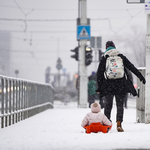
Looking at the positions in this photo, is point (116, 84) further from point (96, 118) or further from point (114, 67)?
point (96, 118)

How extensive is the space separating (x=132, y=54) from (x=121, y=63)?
4773 centimetres

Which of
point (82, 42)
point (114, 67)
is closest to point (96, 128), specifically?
point (114, 67)

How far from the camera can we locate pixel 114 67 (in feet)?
19.8

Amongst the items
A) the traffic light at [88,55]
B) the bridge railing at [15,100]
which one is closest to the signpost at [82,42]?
the traffic light at [88,55]

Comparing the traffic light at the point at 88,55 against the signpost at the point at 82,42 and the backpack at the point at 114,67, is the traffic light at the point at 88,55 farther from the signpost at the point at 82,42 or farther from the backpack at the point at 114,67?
the backpack at the point at 114,67

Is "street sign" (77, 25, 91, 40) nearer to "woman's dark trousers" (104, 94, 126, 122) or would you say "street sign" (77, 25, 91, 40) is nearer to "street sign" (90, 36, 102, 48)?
"street sign" (90, 36, 102, 48)

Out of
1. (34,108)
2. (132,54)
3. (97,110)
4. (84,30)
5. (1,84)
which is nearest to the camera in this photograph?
(97,110)

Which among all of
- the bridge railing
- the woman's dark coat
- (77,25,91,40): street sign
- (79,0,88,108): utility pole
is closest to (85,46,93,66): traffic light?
(79,0,88,108): utility pole

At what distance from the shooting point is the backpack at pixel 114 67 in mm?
6043

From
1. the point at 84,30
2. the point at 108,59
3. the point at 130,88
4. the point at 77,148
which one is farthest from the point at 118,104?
the point at 84,30

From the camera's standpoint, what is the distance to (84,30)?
17.1 m

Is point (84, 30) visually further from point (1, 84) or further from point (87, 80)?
point (1, 84)

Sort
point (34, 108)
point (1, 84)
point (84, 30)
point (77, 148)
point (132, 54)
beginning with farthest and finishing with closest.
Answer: point (132, 54)
point (84, 30)
point (34, 108)
point (1, 84)
point (77, 148)

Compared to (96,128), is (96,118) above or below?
above
